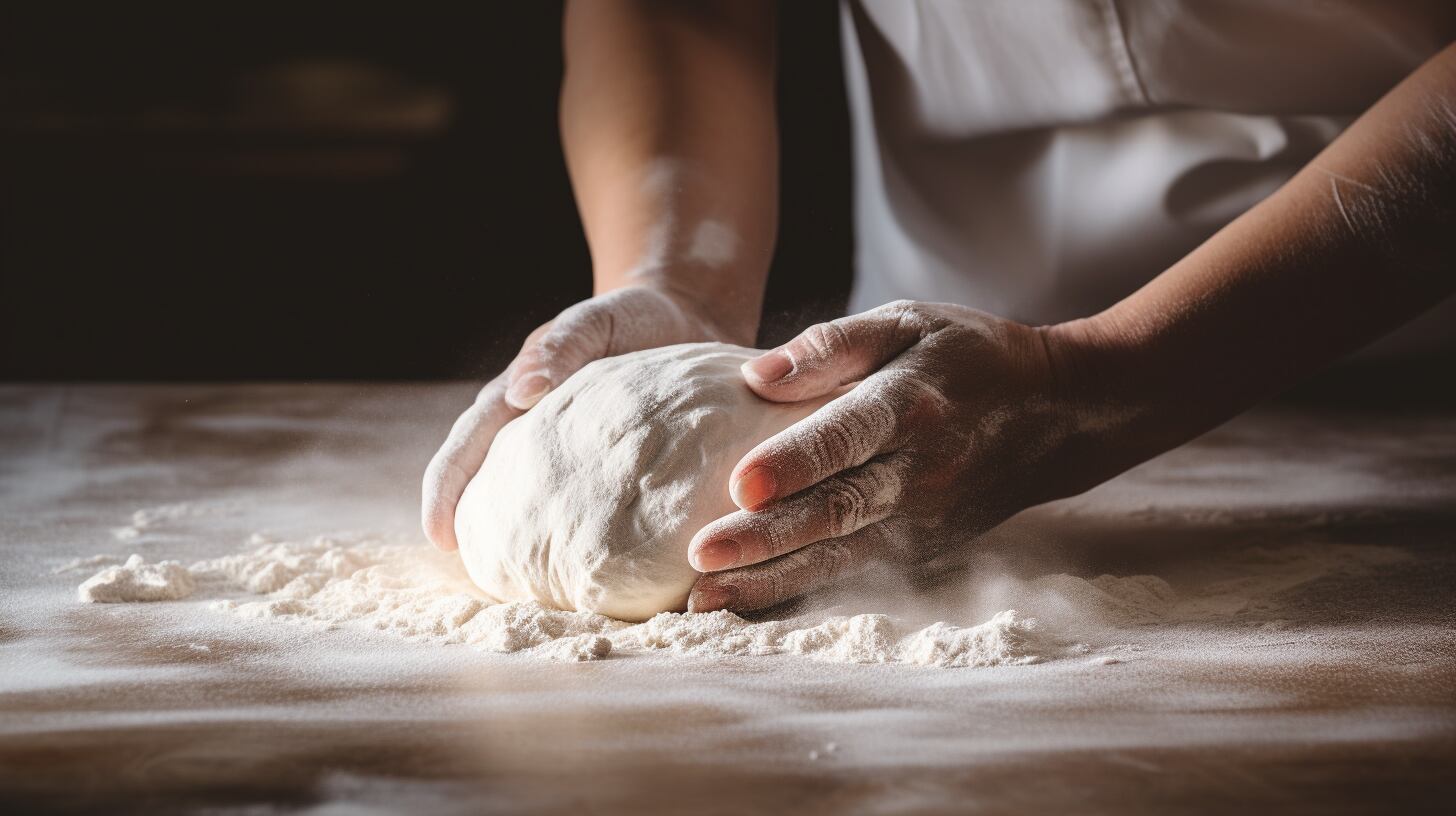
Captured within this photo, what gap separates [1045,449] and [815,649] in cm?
39

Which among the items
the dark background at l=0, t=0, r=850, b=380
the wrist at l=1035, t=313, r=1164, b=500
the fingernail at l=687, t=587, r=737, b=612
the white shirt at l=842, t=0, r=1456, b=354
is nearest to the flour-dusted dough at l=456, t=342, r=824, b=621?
the fingernail at l=687, t=587, r=737, b=612

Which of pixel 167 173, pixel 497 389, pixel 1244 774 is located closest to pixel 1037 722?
pixel 1244 774

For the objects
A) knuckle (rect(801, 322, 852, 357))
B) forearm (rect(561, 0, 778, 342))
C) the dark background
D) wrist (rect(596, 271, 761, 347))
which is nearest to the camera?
knuckle (rect(801, 322, 852, 357))

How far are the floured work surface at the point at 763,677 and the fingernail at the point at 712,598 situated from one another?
3 centimetres

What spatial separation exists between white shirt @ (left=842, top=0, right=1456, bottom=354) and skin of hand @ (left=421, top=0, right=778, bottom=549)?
312 millimetres

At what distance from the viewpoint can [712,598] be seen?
1.20 meters

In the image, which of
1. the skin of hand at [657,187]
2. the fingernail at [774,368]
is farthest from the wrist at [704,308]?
the fingernail at [774,368]

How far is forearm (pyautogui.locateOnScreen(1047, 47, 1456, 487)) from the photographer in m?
1.36

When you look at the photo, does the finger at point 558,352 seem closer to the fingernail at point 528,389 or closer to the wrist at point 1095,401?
the fingernail at point 528,389

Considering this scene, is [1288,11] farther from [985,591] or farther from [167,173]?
→ [167,173]

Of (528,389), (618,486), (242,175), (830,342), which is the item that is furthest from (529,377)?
(242,175)

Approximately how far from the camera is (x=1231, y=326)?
1.41 m

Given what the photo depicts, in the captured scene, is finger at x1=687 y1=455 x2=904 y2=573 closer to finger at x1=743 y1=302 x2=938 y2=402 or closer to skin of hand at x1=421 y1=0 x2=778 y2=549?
finger at x1=743 y1=302 x2=938 y2=402

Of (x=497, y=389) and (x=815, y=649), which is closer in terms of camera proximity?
(x=815, y=649)
